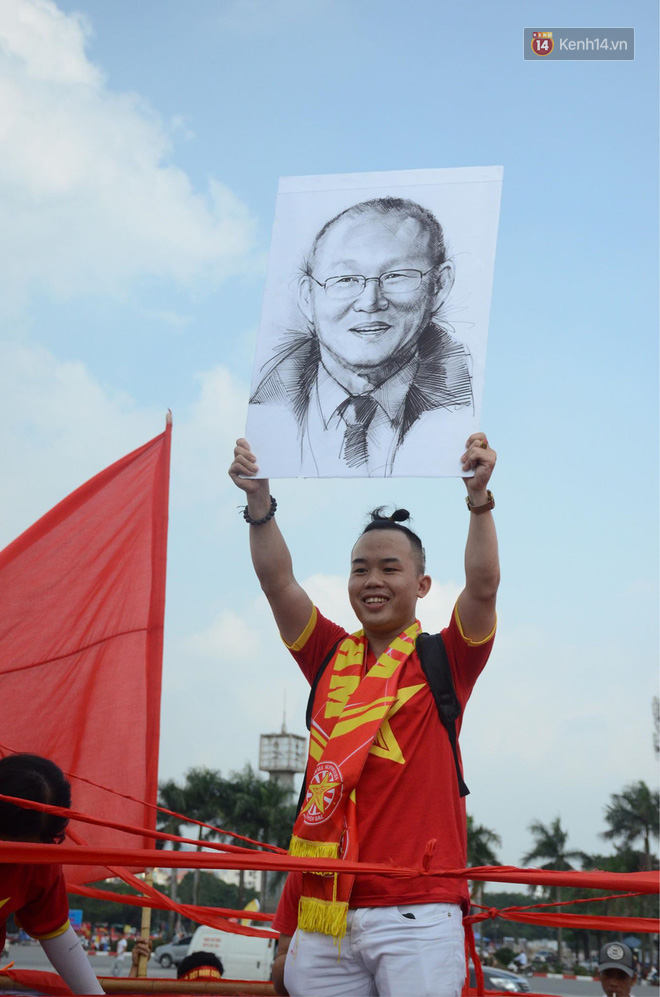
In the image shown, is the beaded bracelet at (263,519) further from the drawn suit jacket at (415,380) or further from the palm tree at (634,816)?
the palm tree at (634,816)

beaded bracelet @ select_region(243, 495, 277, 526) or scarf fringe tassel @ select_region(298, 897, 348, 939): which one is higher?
beaded bracelet @ select_region(243, 495, 277, 526)

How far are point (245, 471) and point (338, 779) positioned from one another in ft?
3.29

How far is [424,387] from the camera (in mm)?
2871

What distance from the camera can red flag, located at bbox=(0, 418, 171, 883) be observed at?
13.3ft

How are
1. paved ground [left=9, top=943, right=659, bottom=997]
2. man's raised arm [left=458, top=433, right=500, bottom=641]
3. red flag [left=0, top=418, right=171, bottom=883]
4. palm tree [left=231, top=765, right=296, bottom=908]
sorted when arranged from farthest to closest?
palm tree [left=231, top=765, right=296, bottom=908]
paved ground [left=9, top=943, right=659, bottom=997]
red flag [left=0, top=418, right=171, bottom=883]
man's raised arm [left=458, top=433, right=500, bottom=641]

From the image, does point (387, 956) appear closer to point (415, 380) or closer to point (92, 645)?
point (415, 380)

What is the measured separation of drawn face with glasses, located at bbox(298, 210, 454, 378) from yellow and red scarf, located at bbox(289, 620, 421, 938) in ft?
3.28

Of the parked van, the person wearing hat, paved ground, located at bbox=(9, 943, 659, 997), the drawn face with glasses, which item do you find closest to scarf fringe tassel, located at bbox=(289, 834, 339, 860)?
the drawn face with glasses

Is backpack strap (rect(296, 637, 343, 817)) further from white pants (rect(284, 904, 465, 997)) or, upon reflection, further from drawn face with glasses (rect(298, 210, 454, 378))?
drawn face with glasses (rect(298, 210, 454, 378))

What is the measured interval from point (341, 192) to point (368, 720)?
1859mm

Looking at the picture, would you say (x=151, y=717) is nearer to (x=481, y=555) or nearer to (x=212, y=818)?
(x=481, y=555)

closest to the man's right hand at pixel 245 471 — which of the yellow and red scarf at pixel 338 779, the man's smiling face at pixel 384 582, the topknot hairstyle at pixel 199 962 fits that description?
the man's smiling face at pixel 384 582

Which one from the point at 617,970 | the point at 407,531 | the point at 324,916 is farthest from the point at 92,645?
the point at 617,970

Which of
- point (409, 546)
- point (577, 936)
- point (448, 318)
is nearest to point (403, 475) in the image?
point (409, 546)
